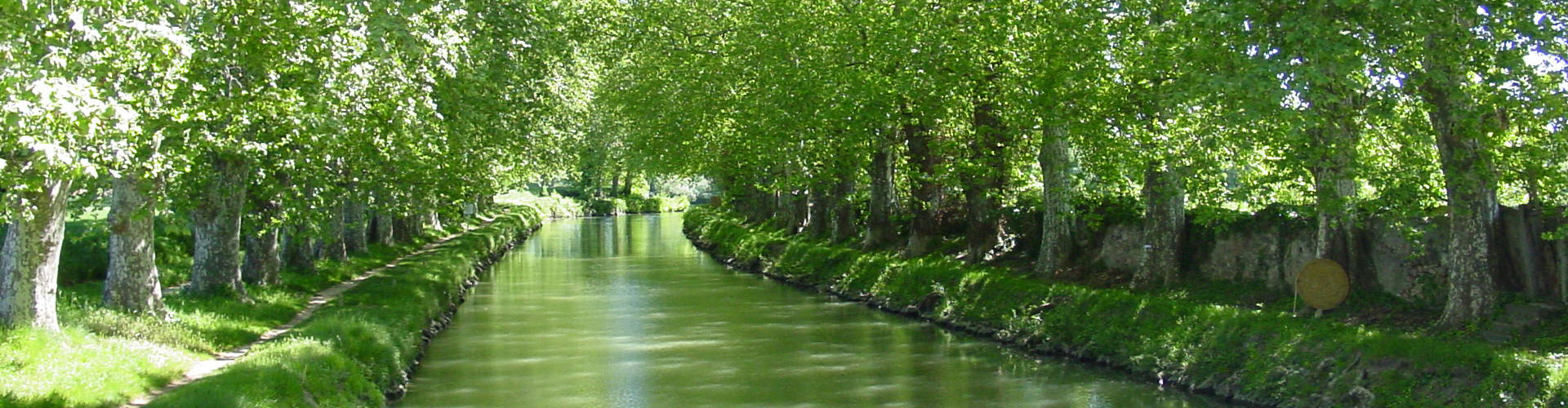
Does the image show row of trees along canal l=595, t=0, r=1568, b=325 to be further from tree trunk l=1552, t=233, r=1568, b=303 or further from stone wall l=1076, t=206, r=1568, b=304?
tree trunk l=1552, t=233, r=1568, b=303

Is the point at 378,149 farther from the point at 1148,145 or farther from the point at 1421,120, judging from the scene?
the point at 1421,120

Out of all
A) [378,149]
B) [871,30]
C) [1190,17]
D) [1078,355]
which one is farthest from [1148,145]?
[378,149]

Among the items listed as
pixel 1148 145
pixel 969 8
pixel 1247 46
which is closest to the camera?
pixel 1247 46

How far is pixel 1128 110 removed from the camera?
2050 centimetres

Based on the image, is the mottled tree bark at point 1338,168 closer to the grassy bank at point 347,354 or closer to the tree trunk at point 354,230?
the grassy bank at point 347,354

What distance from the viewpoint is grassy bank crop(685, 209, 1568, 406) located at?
13273 millimetres

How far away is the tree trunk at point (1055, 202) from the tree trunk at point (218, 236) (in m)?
13.5

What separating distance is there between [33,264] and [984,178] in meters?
17.4

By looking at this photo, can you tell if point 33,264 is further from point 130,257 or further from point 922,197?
point 922,197

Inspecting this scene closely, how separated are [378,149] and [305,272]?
6785mm

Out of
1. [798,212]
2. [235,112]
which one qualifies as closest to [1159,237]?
[235,112]

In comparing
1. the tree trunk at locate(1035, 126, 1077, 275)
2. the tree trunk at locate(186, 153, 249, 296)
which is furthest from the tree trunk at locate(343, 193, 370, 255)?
the tree trunk at locate(1035, 126, 1077, 275)

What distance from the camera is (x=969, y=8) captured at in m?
24.0

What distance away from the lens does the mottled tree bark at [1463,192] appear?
14.0m
